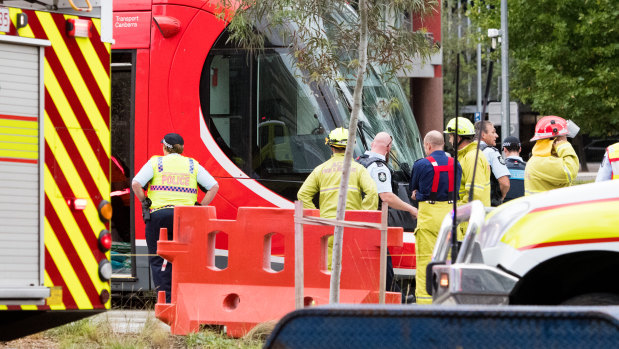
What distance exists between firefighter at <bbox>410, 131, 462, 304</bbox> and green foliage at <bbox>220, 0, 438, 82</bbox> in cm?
141

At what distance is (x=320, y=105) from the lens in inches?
400

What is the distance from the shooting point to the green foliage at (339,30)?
24.0 ft

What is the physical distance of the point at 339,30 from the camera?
Answer: 7621mm

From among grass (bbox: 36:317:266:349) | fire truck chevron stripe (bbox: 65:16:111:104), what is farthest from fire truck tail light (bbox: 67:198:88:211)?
grass (bbox: 36:317:266:349)

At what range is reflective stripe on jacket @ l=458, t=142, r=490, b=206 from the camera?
30.4ft

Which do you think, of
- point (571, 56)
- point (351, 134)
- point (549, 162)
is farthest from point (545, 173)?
point (571, 56)

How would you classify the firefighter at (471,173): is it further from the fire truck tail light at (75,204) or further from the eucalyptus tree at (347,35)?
the fire truck tail light at (75,204)

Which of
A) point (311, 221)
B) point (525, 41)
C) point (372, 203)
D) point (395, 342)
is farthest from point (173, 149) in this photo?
point (525, 41)

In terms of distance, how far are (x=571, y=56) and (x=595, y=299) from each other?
84.5 feet

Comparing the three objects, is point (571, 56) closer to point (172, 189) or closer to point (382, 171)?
point (382, 171)

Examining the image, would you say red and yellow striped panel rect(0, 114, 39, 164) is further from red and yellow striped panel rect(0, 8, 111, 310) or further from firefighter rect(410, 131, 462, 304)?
firefighter rect(410, 131, 462, 304)

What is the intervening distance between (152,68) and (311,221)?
13.5 feet

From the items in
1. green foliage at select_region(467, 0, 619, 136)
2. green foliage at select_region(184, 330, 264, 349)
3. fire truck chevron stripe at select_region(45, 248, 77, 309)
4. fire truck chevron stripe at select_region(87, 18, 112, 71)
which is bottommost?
green foliage at select_region(184, 330, 264, 349)

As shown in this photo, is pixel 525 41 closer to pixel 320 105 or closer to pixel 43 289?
pixel 320 105
